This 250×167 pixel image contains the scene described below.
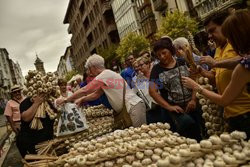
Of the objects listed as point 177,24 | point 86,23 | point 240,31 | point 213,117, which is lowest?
point 213,117

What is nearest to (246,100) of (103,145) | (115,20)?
(103,145)

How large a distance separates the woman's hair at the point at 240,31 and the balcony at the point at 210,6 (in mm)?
25892

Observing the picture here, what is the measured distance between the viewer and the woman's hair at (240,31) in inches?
104

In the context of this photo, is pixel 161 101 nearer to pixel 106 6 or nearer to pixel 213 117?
pixel 213 117

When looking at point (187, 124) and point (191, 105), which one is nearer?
point (187, 124)

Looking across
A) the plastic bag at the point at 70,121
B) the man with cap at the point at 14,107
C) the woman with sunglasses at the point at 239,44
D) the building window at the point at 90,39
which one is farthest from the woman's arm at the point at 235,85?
the building window at the point at 90,39

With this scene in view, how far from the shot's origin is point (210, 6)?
3117 cm

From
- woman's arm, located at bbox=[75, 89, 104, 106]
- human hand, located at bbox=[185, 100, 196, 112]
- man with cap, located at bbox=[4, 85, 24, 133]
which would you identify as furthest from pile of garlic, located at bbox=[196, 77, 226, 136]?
man with cap, located at bbox=[4, 85, 24, 133]

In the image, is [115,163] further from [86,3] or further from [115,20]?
[86,3]

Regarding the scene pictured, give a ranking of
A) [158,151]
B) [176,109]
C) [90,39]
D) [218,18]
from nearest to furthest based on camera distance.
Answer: [158,151]
[218,18]
[176,109]
[90,39]

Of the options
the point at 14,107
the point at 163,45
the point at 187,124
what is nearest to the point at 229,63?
the point at 187,124

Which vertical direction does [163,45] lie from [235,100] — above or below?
above

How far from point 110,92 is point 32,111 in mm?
1114

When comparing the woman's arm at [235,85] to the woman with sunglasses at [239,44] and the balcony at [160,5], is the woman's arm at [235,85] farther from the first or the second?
the balcony at [160,5]
